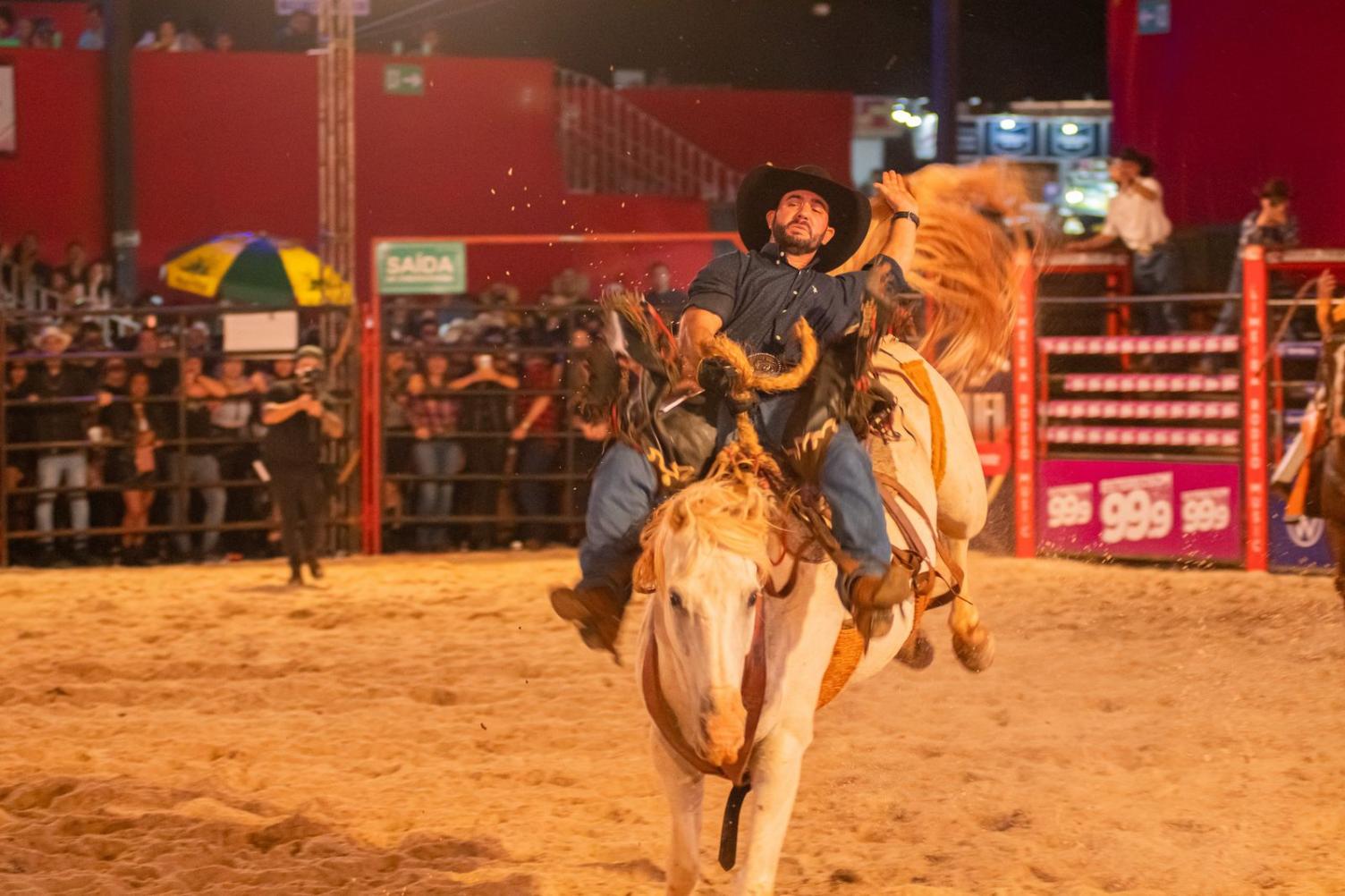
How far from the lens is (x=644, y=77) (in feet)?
76.9

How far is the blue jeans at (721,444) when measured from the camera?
12.0 ft

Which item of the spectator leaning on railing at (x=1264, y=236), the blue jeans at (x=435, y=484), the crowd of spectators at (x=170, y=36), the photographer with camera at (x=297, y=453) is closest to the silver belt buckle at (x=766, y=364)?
the photographer with camera at (x=297, y=453)

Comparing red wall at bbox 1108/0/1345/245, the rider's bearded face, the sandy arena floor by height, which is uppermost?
red wall at bbox 1108/0/1345/245

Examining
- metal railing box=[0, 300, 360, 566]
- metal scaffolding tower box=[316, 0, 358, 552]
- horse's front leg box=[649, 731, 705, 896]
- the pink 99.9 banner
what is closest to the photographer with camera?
metal railing box=[0, 300, 360, 566]

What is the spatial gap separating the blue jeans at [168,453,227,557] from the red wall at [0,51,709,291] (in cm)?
727

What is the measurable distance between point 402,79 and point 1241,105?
9.90 m

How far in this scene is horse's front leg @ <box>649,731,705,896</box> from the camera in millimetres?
3625

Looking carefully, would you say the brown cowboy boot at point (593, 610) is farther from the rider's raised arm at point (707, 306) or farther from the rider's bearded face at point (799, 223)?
the rider's bearded face at point (799, 223)

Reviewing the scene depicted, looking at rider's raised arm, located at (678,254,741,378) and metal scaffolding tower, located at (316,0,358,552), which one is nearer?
rider's raised arm, located at (678,254,741,378)

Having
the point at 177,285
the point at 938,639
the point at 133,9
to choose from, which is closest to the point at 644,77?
the point at 133,9

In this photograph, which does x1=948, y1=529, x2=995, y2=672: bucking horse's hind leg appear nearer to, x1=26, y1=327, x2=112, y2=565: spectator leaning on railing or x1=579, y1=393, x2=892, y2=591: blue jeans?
x1=579, y1=393, x2=892, y2=591: blue jeans

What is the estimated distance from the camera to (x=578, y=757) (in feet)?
19.4

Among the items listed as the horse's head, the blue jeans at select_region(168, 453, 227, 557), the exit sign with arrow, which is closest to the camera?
the horse's head

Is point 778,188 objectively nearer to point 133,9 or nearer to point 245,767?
point 245,767
